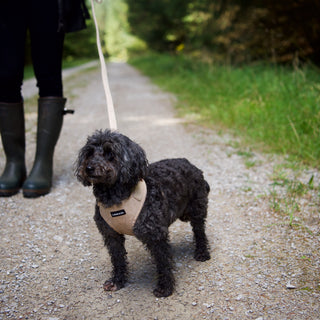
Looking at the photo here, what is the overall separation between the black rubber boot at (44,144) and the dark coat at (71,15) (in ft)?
2.44

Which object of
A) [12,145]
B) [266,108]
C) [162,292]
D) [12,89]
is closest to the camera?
[162,292]

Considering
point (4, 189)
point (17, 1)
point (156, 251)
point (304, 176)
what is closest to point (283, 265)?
point (156, 251)

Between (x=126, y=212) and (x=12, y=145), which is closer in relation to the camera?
(x=126, y=212)

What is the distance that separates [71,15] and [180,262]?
8.78ft

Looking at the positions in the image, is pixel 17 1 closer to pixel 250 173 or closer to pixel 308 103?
pixel 250 173

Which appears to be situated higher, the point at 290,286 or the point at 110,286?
the point at 290,286

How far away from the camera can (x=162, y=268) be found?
2.27 metres

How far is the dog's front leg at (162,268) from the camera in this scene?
224 centimetres

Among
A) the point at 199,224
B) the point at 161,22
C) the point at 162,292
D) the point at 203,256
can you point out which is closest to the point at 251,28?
the point at 199,224

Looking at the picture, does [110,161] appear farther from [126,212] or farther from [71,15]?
[71,15]

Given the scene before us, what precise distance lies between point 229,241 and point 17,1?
2.96 metres

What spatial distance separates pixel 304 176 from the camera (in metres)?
3.98

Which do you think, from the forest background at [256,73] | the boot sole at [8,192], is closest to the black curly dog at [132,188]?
the boot sole at [8,192]

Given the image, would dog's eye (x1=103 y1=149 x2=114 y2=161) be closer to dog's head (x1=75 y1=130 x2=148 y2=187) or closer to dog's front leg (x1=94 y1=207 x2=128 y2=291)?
dog's head (x1=75 y1=130 x2=148 y2=187)
